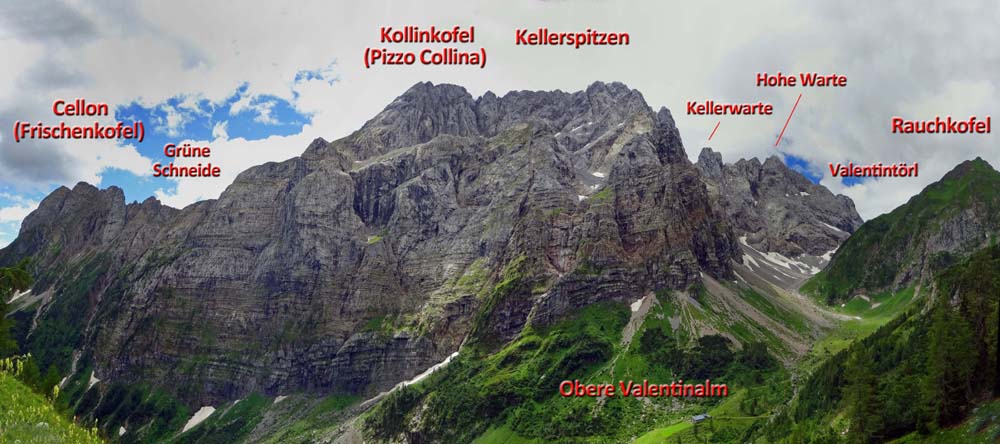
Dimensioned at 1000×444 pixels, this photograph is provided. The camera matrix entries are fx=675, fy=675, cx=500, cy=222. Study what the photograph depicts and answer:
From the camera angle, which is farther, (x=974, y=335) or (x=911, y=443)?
(x=974, y=335)

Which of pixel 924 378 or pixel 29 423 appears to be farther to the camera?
pixel 924 378

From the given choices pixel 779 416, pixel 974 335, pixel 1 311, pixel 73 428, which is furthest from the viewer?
pixel 779 416

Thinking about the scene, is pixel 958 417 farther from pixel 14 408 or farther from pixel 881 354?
pixel 14 408

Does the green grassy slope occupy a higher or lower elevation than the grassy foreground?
lower

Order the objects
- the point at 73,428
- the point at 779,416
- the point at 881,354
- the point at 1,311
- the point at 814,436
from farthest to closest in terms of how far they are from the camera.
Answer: the point at 779,416, the point at 881,354, the point at 814,436, the point at 1,311, the point at 73,428

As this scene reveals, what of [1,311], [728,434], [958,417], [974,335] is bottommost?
[728,434]

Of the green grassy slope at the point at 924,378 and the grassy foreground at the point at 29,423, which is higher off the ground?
the grassy foreground at the point at 29,423

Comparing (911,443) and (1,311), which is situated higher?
(1,311)

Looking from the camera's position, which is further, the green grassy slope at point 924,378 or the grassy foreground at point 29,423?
the green grassy slope at point 924,378

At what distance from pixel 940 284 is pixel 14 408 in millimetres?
175851

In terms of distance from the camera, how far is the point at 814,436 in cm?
12812

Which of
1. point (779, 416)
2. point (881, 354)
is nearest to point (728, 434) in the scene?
point (779, 416)

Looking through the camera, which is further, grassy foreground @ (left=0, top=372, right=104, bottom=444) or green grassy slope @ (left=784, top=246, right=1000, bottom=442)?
green grassy slope @ (left=784, top=246, right=1000, bottom=442)

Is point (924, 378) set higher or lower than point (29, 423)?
lower
